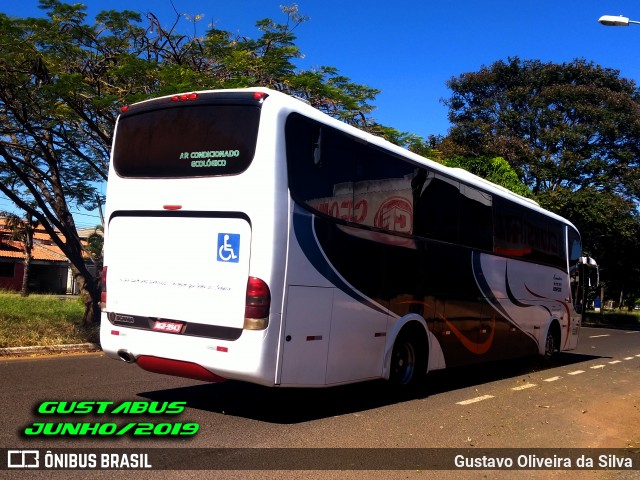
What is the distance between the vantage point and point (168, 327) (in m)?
6.94

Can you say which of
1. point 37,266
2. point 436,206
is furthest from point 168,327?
point 37,266

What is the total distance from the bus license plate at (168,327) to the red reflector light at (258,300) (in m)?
0.90

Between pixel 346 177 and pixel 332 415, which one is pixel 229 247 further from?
pixel 332 415

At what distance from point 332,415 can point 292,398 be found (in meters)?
1.03

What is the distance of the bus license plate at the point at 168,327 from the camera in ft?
22.5

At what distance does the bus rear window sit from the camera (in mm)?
6773

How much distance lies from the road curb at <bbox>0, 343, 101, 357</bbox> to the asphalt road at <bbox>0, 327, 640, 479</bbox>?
62 cm

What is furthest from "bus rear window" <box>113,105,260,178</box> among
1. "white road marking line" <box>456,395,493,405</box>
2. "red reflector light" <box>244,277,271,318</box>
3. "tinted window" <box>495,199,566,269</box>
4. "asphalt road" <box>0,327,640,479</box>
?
"tinted window" <box>495,199,566,269</box>

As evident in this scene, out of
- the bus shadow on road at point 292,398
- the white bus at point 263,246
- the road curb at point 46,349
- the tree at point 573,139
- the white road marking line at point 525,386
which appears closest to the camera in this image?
the white bus at point 263,246

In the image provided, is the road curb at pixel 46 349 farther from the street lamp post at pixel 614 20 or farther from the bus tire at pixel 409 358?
the street lamp post at pixel 614 20

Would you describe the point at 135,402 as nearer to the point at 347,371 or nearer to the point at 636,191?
the point at 347,371

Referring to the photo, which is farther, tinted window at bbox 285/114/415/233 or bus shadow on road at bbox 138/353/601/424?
bus shadow on road at bbox 138/353/601/424

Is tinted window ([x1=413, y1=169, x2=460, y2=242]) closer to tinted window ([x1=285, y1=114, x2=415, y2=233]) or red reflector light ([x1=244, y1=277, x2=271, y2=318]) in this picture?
tinted window ([x1=285, y1=114, x2=415, y2=233])

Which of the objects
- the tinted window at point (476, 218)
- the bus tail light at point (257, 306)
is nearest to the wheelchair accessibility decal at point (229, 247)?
the bus tail light at point (257, 306)
